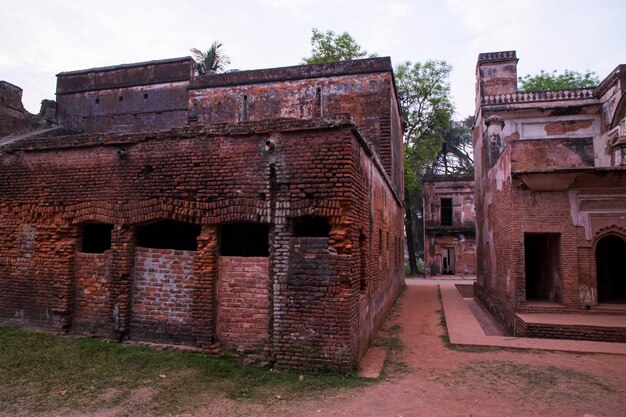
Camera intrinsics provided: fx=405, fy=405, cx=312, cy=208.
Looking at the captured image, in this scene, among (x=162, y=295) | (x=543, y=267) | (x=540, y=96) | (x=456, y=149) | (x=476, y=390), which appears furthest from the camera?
(x=456, y=149)

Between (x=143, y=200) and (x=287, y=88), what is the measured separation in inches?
316

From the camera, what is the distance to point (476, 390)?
18.8 feet

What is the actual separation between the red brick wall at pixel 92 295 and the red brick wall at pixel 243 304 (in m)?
2.36

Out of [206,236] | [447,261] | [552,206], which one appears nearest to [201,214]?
[206,236]

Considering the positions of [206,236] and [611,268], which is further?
[611,268]

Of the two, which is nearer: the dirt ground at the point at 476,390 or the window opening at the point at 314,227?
the dirt ground at the point at 476,390

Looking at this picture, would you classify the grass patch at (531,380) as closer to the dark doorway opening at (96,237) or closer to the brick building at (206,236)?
the brick building at (206,236)

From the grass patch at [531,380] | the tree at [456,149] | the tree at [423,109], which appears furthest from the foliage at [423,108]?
the grass patch at [531,380]

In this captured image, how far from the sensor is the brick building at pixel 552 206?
9688 mm

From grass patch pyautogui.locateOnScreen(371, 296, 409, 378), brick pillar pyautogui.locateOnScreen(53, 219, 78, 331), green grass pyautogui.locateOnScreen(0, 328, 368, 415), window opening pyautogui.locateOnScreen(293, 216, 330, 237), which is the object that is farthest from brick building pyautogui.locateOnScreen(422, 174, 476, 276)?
brick pillar pyautogui.locateOnScreen(53, 219, 78, 331)

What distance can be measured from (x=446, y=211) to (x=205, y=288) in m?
25.8

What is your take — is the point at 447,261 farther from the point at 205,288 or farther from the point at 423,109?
the point at 205,288

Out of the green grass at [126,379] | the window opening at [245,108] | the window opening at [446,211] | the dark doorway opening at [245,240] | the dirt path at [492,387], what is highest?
the window opening at [245,108]

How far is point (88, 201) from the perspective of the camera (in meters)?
7.86
